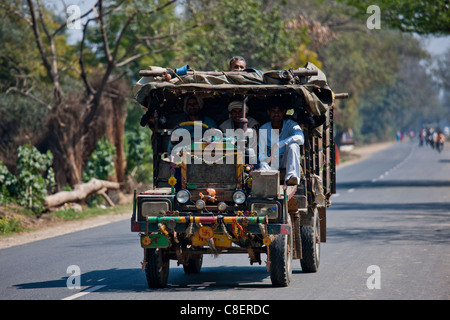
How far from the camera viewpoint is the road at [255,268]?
30.3ft

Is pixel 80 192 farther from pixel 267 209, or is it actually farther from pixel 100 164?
pixel 267 209

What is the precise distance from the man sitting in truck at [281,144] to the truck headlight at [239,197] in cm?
59

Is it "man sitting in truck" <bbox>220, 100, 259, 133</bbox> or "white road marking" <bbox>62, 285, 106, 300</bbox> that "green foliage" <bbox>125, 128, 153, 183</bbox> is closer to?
"man sitting in truck" <bbox>220, 100, 259, 133</bbox>

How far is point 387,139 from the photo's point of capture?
128m

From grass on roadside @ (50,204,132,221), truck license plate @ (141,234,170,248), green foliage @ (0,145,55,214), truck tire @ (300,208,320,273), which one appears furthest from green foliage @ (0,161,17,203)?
truck license plate @ (141,234,170,248)

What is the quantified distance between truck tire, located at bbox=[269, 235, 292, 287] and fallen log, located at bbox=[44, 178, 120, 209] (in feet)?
38.5

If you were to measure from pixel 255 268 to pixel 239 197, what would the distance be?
270cm

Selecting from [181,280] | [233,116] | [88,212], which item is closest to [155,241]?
[181,280]

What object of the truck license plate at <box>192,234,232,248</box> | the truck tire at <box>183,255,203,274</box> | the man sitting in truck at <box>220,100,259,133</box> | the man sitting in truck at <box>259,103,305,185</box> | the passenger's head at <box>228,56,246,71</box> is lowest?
the truck tire at <box>183,255,203,274</box>

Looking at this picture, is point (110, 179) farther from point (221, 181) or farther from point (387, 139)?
point (387, 139)

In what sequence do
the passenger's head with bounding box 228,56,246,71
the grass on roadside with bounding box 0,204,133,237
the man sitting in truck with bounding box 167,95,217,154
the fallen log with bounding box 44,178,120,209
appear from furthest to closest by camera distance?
1. the fallen log with bounding box 44,178,120,209
2. the grass on roadside with bounding box 0,204,133,237
3. the passenger's head with bounding box 228,56,246,71
4. the man sitting in truck with bounding box 167,95,217,154

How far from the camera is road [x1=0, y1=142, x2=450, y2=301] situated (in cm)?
923

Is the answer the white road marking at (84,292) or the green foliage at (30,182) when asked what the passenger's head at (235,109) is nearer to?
the white road marking at (84,292)

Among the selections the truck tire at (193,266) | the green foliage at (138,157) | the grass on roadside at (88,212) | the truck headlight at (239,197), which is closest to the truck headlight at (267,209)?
the truck headlight at (239,197)
